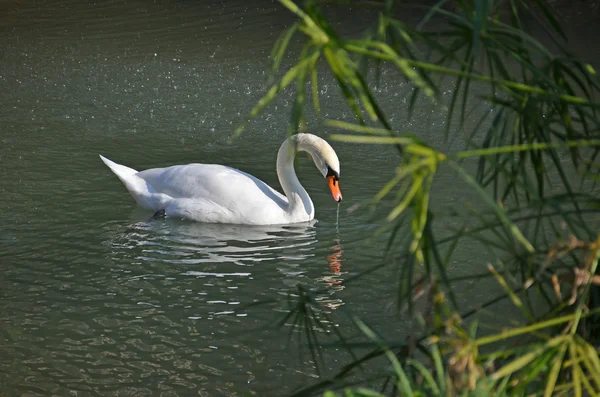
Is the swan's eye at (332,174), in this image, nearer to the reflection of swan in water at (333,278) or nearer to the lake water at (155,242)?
the lake water at (155,242)

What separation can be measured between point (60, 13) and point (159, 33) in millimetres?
2591

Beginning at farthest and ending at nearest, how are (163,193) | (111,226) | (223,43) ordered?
(223,43), (163,193), (111,226)

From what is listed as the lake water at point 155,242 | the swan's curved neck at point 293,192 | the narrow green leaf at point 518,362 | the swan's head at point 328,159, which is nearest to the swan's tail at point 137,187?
the lake water at point 155,242

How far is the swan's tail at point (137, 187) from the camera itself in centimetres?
675

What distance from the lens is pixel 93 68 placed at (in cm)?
1116

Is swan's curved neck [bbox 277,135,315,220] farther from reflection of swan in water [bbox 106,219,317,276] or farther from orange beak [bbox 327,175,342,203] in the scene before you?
orange beak [bbox 327,175,342,203]

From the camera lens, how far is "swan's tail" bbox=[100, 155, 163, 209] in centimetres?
675

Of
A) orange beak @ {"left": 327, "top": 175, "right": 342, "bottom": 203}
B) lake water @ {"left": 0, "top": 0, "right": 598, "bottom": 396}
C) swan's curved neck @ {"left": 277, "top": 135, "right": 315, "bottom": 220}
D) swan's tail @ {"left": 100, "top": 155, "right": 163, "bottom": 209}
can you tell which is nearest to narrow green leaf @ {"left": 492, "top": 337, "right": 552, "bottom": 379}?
lake water @ {"left": 0, "top": 0, "right": 598, "bottom": 396}

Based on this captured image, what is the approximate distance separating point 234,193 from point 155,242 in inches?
29.4

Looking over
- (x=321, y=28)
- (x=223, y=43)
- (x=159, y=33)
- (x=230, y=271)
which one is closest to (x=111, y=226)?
(x=230, y=271)

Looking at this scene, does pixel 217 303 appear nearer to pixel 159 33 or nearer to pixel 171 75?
pixel 171 75

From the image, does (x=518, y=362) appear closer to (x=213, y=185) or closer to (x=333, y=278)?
(x=333, y=278)

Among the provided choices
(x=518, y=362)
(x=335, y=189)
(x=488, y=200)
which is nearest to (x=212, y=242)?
(x=335, y=189)

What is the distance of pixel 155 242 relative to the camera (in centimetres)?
600
